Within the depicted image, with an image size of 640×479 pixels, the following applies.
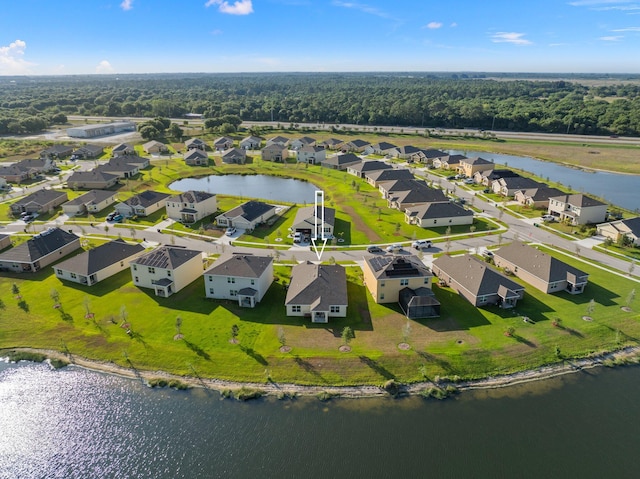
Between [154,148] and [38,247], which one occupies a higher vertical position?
[154,148]

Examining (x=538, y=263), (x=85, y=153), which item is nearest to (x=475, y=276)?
(x=538, y=263)

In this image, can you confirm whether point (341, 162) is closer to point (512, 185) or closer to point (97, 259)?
point (512, 185)

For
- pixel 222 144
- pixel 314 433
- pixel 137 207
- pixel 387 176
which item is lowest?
pixel 314 433

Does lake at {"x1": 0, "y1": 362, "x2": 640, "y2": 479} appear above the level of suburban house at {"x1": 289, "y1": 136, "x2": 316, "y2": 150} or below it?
below

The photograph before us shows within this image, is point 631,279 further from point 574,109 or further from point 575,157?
point 574,109

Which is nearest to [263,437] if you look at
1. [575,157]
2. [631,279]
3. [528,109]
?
[631,279]

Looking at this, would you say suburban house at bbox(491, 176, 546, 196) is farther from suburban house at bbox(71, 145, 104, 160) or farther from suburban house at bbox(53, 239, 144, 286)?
suburban house at bbox(71, 145, 104, 160)

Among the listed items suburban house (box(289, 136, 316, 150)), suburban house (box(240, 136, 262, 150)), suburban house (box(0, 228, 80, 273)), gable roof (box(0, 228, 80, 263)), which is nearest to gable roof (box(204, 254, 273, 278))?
suburban house (box(0, 228, 80, 273))

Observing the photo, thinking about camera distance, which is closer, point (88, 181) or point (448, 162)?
point (88, 181)
